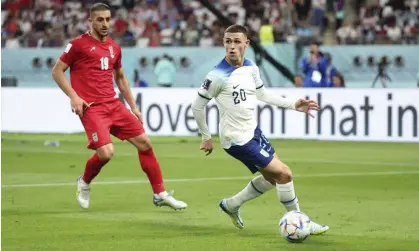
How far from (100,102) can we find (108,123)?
0.80 ft

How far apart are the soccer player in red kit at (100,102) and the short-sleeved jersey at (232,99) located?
6.49 ft

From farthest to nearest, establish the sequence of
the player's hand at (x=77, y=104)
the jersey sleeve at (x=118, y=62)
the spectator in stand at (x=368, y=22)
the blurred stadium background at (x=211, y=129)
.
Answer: the spectator in stand at (x=368, y=22) → the jersey sleeve at (x=118, y=62) → the player's hand at (x=77, y=104) → the blurred stadium background at (x=211, y=129)

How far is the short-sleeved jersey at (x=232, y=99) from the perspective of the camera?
9562 millimetres

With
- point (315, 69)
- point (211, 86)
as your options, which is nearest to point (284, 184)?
point (211, 86)

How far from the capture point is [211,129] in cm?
2497

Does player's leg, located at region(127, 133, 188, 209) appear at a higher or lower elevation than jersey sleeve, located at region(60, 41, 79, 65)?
lower

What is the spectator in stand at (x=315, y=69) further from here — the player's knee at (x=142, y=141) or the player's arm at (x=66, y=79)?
Answer: the player's arm at (x=66, y=79)

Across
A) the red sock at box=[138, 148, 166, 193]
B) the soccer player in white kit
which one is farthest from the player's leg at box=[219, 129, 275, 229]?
the red sock at box=[138, 148, 166, 193]

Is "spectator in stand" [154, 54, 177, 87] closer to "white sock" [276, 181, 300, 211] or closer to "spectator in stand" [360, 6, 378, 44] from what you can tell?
"spectator in stand" [360, 6, 378, 44]

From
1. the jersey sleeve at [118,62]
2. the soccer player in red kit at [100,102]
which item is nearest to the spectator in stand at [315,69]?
the jersey sleeve at [118,62]

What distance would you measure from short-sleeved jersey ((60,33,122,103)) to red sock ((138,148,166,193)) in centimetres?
74

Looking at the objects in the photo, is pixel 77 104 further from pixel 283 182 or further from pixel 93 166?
pixel 283 182

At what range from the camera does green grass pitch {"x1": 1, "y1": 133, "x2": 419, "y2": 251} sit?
9094mm

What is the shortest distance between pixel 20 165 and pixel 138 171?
7.26 feet
